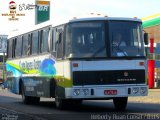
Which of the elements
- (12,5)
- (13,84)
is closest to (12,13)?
(12,5)

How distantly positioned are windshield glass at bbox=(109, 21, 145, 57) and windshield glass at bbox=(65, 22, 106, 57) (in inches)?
13.2

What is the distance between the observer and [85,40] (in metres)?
18.7

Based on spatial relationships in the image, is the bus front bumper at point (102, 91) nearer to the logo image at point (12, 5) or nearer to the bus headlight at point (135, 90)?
the bus headlight at point (135, 90)

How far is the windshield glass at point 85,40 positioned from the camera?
18.6 m

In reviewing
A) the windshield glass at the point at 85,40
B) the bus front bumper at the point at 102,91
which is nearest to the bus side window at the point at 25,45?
the windshield glass at the point at 85,40

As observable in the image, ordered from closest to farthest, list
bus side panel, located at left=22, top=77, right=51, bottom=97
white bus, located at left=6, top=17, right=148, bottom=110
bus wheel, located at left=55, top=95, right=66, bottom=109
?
white bus, located at left=6, top=17, right=148, bottom=110 → bus wheel, located at left=55, top=95, right=66, bottom=109 → bus side panel, located at left=22, top=77, right=51, bottom=97

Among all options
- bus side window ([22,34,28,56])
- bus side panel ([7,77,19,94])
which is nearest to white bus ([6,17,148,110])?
bus side window ([22,34,28,56])

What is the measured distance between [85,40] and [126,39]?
1.34 metres

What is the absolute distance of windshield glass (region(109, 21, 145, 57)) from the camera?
735 inches

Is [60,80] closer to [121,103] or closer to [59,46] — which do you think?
[59,46]

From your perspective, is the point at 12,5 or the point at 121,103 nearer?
the point at 121,103

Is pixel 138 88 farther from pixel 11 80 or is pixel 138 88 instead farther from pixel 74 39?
pixel 11 80

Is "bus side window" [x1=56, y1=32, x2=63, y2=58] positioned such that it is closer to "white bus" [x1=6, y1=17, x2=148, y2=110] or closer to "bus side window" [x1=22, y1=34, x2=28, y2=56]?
"white bus" [x1=6, y1=17, x2=148, y2=110]

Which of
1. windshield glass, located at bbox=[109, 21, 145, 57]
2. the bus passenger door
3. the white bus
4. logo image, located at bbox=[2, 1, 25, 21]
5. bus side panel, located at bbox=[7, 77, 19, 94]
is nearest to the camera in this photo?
the white bus
